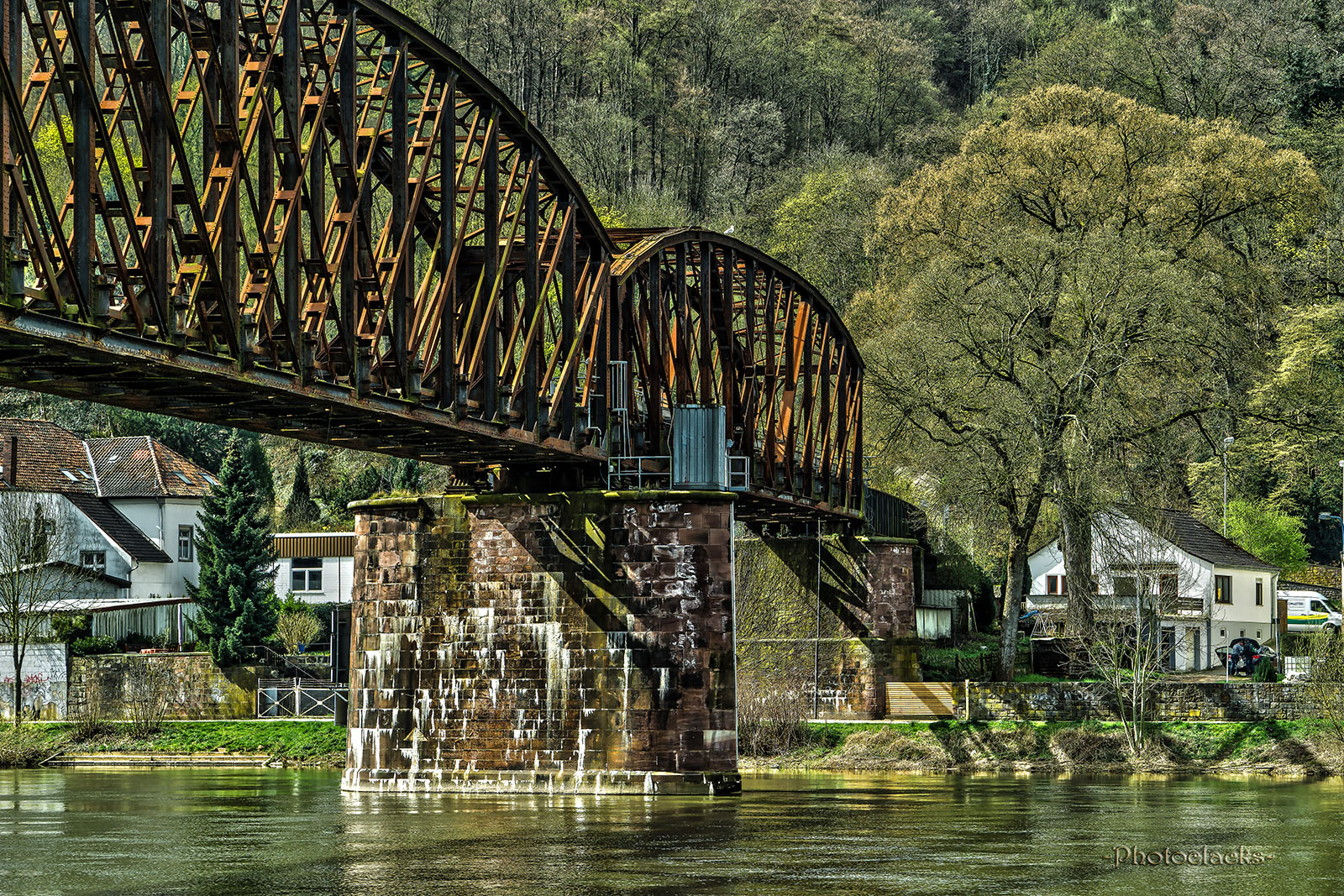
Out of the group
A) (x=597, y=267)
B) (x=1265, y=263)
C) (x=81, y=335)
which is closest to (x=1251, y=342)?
(x=1265, y=263)

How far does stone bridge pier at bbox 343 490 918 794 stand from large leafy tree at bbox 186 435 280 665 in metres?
22.9

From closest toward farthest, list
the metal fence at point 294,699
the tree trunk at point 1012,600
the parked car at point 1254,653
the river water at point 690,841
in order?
the river water at point 690,841
the tree trunk at point 1012,600
the parked car at point 1254,653
the metal fence at point 294,699

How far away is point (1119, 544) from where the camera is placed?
59.4m

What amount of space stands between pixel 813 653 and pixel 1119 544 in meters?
10.8

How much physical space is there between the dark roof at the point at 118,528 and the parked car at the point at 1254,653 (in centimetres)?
4462

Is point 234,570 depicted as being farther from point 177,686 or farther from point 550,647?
point 550,647

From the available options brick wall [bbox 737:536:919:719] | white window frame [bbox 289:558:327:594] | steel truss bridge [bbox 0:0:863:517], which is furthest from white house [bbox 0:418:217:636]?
steel truss bridge [bbox 0:0:863:517]

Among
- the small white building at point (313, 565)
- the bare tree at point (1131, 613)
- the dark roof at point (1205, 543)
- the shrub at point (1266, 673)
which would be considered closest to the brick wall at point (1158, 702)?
the bare tree at point (1131, 613)

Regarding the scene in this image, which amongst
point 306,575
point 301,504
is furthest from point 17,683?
point 301,504

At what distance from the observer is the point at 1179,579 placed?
69.2 m

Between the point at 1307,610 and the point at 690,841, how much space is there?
60.2 meters

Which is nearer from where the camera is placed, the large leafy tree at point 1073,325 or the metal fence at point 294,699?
the large leafy tree at point 1073,325

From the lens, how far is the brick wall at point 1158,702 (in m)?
53.3

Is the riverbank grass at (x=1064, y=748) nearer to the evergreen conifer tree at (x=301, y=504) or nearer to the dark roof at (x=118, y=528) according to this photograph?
the dark roof at (x=118, y=528)
